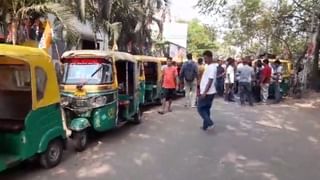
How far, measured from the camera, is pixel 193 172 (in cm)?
779

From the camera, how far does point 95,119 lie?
32.8 feet

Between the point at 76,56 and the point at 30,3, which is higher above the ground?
the point at 30,3

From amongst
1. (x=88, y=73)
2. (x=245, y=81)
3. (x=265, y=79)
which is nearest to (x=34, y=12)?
(x=88, y=73)

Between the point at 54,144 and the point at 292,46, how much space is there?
28.6 metres

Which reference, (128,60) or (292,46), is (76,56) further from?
(292,46)

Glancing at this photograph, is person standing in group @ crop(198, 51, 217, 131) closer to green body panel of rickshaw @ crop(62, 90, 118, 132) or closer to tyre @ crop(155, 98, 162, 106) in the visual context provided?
green body panel of rickshaw @ crop(62, 90, 118, 132)

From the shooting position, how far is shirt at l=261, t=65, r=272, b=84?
18438 mm

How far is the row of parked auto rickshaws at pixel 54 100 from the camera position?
7418mm

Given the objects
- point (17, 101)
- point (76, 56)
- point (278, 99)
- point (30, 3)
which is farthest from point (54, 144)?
point (278, 99)

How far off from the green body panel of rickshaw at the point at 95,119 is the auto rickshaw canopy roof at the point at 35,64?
1.31 metres

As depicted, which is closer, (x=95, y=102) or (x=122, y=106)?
(x=95, y=102)

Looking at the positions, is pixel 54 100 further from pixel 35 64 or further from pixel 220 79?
pixel 220 79

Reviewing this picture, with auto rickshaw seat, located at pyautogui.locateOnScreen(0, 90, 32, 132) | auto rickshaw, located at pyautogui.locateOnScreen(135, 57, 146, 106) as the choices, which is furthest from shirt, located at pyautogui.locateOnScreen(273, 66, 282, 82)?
auto rickshaw seat, located at pyautogui.locateOnScreen(0, 90, 32, 132)

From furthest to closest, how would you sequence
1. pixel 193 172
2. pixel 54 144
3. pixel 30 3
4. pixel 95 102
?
pixel 30 3
pixel 95 102
pixel 54 144
pixel 193 172
